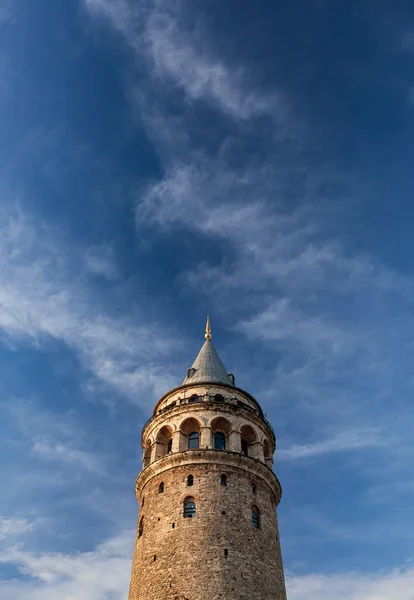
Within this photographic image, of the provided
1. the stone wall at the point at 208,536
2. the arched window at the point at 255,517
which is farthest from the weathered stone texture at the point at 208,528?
the arched window at the point at 255,517

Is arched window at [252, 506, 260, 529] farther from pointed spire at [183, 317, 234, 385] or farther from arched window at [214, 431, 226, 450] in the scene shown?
pointed spire at [183, 317, 234, 385]

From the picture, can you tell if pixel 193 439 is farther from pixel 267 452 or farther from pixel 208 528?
pixel 208 528

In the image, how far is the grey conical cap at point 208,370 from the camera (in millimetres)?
45438

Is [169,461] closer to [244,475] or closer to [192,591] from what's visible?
[244,475]

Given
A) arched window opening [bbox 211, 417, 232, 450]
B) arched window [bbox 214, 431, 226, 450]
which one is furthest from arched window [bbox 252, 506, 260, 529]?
arched window opening [bbox 211, 417, 232, 450]

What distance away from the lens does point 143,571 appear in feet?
116

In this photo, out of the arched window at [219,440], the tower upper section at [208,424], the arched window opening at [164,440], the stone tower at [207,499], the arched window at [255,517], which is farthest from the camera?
the arched window opening at [164,440]

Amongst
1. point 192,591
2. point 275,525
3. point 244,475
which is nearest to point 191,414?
point 244,475

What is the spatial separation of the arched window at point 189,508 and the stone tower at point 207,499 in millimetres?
74

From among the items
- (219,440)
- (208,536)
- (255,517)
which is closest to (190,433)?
(219,440)

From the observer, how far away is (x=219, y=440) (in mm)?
41250

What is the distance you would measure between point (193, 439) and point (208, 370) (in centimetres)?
689

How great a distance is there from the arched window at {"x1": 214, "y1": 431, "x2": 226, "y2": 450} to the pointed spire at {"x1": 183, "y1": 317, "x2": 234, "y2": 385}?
14.4ft

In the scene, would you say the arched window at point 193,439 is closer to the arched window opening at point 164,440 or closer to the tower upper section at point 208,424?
the tower upper section at point 208,424
